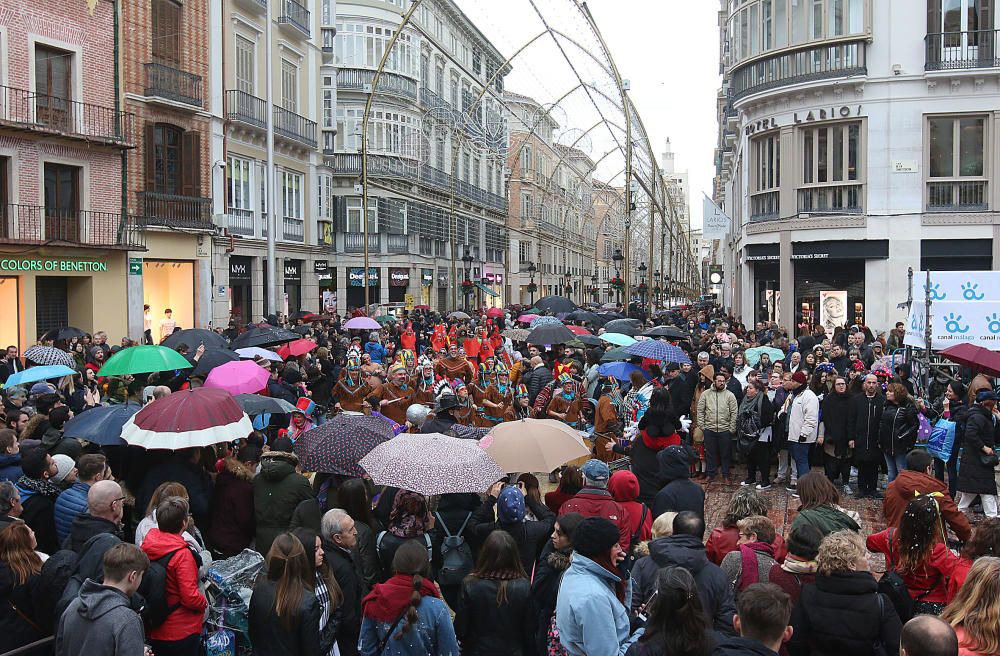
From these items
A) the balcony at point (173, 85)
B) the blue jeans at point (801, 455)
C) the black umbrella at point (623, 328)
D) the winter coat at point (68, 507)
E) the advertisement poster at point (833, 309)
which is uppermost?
the balcony at point (173, 85)

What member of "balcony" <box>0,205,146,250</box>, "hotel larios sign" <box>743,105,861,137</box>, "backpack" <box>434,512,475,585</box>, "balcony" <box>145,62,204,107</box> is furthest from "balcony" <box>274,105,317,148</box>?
"backpack" <box>434,512,475,585</box>

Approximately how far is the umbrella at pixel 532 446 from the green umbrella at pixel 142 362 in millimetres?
5372

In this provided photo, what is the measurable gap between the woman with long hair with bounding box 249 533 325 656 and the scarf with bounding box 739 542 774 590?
2.51m

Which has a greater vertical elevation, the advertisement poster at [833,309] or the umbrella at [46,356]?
the advertisement poster at [833,309]

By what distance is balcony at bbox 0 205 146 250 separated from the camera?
22156 mm

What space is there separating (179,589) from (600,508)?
108 inches

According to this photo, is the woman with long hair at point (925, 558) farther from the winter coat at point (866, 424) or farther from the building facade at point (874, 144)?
the building facade at point (874, 144)

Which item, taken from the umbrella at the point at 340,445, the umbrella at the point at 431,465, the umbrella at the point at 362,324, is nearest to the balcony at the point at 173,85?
the umbrella at the point at 362,324

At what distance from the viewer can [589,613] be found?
16.1ft

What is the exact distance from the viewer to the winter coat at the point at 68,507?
6.40 meters

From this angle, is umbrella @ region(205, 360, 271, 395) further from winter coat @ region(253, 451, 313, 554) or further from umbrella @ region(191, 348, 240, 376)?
winter coat @ region(253, 451, 313, 554)

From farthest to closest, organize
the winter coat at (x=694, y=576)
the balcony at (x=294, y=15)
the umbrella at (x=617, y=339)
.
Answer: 1. the balcony at (x=294, y=15)
2. the umbrella at (x=617, y=339)
3. the winter coat at (x=694, y=576)

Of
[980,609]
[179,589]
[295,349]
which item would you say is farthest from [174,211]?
[980,609]

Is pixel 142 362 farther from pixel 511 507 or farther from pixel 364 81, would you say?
pixel 364 81
